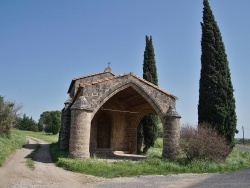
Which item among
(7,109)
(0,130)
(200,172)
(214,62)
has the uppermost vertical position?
(214,62)

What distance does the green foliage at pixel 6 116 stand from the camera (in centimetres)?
2139

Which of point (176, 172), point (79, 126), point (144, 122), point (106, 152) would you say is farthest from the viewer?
point (144, 122)

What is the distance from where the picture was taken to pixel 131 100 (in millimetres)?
19594

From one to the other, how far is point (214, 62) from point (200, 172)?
774 cm

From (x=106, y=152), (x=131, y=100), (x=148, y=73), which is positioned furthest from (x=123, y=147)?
(x=148, y=73)

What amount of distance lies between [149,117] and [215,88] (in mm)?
6068

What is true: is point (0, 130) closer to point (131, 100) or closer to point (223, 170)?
point (131, 100)

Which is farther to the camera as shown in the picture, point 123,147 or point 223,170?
point 123,147

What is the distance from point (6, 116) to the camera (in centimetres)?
2206

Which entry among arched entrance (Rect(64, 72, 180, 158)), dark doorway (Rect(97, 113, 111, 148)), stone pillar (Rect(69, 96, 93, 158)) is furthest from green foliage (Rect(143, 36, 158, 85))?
stone pillar (Rect(69, 96, 93, 158))

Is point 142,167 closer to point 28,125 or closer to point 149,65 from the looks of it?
point 149,65

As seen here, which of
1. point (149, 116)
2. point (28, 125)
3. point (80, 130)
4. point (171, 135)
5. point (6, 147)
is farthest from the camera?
point (28, 125)

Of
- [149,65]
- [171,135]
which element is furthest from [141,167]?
[149,65]

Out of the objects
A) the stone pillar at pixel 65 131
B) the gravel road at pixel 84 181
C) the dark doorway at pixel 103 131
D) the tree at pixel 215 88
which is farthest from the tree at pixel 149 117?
the gravel road at pixel 84 181
